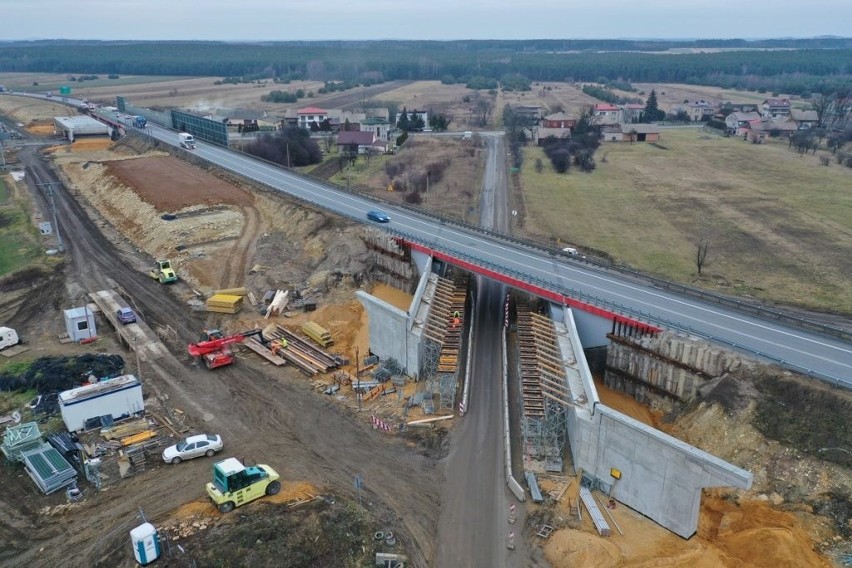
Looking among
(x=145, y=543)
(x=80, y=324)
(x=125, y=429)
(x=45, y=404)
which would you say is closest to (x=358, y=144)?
(x=80, y=324)

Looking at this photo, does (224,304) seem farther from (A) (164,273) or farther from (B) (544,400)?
(B) (544,400)

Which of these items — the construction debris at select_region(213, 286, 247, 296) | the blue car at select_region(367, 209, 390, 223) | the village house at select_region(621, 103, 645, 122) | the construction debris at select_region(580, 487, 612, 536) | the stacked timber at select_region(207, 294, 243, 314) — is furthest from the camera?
the village house at select_region(621, 103, 645, 122)

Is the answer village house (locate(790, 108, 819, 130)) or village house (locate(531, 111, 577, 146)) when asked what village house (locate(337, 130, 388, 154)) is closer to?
village house (locate(531, 111, 577, 146))

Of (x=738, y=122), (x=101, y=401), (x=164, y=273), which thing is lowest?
(x=101, y=401)

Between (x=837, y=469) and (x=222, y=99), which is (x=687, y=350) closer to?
(x=837, y=469)

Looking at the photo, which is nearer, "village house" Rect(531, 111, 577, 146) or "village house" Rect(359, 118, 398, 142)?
"village house" Rect(359, 118, 398, 142)

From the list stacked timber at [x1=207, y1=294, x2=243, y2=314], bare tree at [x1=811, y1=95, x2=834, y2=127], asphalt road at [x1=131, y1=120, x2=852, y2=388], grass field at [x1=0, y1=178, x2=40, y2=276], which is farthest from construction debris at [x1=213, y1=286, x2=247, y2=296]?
bare tree at [x1=811, y1=95, x2=834, y2=127]
